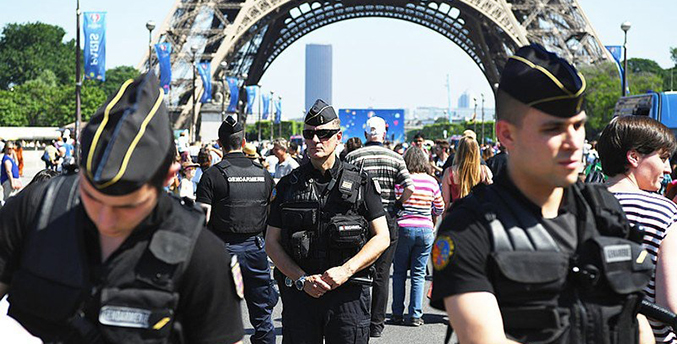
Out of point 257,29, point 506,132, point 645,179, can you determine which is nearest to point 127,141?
point 506,132

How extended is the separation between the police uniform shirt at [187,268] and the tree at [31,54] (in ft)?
318

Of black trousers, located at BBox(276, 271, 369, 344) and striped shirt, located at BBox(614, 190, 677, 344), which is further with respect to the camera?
black trousers, located at BBox(276, 271, 369, 344)

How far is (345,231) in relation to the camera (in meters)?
5.14

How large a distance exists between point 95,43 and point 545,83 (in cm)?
2467

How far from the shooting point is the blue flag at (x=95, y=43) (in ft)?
85.1

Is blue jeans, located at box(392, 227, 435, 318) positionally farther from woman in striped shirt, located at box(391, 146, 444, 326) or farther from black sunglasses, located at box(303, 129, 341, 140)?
black sunglasses, located at box(303, 129, 341, 140)

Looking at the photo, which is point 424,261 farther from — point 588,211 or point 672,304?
point 588,211

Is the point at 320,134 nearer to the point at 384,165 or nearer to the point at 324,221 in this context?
the point at 324,221

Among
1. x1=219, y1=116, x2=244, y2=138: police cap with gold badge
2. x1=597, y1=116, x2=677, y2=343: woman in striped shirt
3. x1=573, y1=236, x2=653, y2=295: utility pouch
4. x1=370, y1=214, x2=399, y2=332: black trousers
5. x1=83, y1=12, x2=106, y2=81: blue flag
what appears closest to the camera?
x1=573, y1=236, x2=653, y2=295: utility pouch

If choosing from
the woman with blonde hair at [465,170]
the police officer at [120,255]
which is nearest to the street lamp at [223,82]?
the woman with blonde hair at [465,170]

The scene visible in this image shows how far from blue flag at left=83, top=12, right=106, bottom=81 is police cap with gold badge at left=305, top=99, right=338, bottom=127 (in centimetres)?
2150

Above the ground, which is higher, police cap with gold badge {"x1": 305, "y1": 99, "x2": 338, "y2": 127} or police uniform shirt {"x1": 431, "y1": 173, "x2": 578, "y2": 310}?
police cap with gold badge {"x1": 305, "y1": 99, "x2": 338, "y2": 127}

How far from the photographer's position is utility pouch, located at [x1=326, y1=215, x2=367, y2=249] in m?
5.14

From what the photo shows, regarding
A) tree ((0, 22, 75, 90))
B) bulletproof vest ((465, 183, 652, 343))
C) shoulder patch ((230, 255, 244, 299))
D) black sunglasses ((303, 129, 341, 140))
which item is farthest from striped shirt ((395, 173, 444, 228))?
tree ((0, 22, 75, 90))
